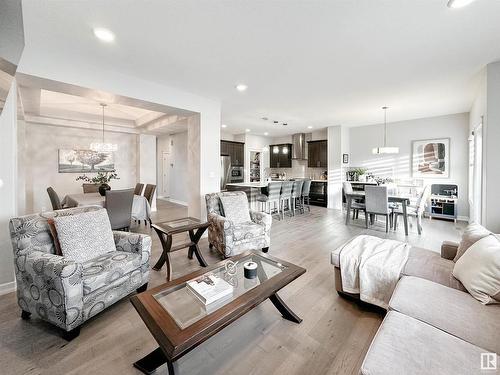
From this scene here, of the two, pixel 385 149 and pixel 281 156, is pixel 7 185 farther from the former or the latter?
pixel 281 156

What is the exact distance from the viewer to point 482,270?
1.58 m

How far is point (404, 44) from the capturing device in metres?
2.50

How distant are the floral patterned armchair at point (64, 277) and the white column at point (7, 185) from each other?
0.64m

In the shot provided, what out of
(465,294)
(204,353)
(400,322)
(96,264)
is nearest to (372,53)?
(465,294)

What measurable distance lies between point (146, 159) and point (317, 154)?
228 inches

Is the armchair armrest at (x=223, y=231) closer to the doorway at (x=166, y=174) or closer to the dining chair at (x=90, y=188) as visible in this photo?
the dining chair at (x=90, y=188)

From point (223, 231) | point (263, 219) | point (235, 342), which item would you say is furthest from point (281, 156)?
point (235, 342)

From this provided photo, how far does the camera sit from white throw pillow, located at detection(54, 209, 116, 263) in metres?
2.11

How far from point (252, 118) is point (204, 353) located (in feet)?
18.2

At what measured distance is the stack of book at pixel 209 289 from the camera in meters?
1.52

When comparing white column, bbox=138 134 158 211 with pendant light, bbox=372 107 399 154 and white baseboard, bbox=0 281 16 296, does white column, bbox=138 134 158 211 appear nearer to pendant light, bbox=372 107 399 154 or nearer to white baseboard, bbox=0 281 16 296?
white baseboard, bbox=0 281 16 296

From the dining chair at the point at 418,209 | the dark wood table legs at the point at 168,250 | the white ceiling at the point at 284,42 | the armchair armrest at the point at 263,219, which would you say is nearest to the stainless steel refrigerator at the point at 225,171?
the white ceiling at the point at 284,42

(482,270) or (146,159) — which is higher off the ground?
(146,159)

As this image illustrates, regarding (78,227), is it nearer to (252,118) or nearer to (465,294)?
(465,294)
